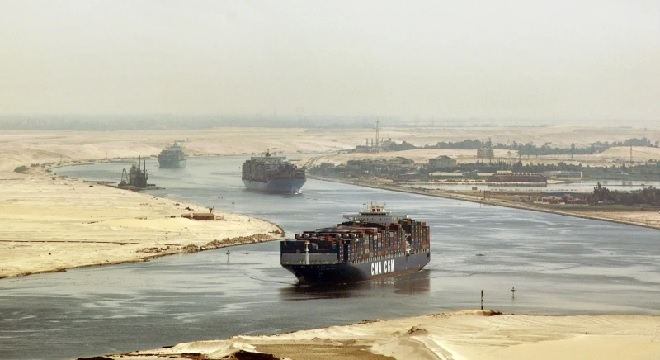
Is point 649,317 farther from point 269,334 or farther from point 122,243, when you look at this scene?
point 122,243

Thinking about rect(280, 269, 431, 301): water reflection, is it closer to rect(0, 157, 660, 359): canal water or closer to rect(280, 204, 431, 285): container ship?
rect(0, 157, 660, 359): canal water

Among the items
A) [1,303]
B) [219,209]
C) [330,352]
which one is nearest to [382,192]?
[219,209]

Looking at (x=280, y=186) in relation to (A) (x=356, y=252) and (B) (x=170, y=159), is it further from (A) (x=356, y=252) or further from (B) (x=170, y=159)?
(A) (x=356, y=252)

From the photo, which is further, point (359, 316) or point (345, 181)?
point (345, 181)

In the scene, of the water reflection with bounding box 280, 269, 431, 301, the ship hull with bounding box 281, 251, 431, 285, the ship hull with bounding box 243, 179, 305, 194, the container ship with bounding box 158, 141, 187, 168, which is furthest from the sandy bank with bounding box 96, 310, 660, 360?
the container ship with bounding box 158, 141, 187, 168

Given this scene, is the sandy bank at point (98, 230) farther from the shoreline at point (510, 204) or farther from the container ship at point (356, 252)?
the shoreline at point (510, 204)
